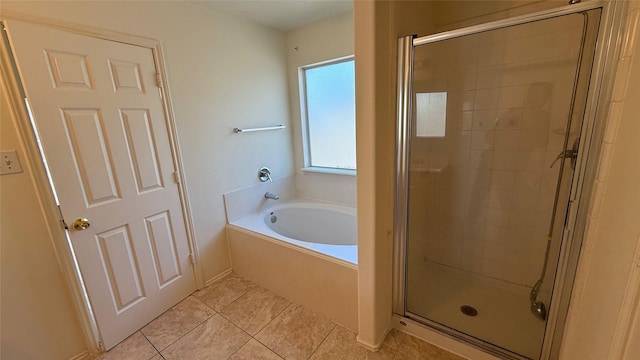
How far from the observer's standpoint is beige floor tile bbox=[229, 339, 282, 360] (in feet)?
5.17

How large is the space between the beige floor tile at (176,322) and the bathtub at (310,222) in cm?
74

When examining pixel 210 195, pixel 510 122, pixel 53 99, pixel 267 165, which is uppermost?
pixel 53 99

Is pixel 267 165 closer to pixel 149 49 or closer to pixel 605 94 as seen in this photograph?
pixel 149 49

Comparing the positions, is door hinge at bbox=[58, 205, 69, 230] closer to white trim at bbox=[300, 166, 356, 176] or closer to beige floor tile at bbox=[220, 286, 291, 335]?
beige floor tile at bbox=[220, 286, 291, 335]

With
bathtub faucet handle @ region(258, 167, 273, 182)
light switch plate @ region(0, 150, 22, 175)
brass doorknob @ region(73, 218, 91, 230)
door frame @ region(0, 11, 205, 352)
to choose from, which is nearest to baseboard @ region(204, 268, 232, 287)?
door frame @ region(0, 11, 205, 352)

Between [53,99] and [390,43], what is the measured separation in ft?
6.10

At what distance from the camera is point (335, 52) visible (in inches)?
96.7

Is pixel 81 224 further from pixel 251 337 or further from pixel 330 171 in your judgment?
pixel 330 171

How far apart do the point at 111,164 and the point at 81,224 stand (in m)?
0.39

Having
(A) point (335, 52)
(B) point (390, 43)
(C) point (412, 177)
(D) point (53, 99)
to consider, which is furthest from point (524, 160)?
(D) point (53, 99)

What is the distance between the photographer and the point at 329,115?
2797 millimetres

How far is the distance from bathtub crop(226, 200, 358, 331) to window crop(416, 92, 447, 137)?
987 mm

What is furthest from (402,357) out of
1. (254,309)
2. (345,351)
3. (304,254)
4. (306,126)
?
(306,126)

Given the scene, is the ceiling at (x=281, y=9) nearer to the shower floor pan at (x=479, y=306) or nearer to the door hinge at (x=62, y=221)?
the door hinge at (x=62, y=221)
